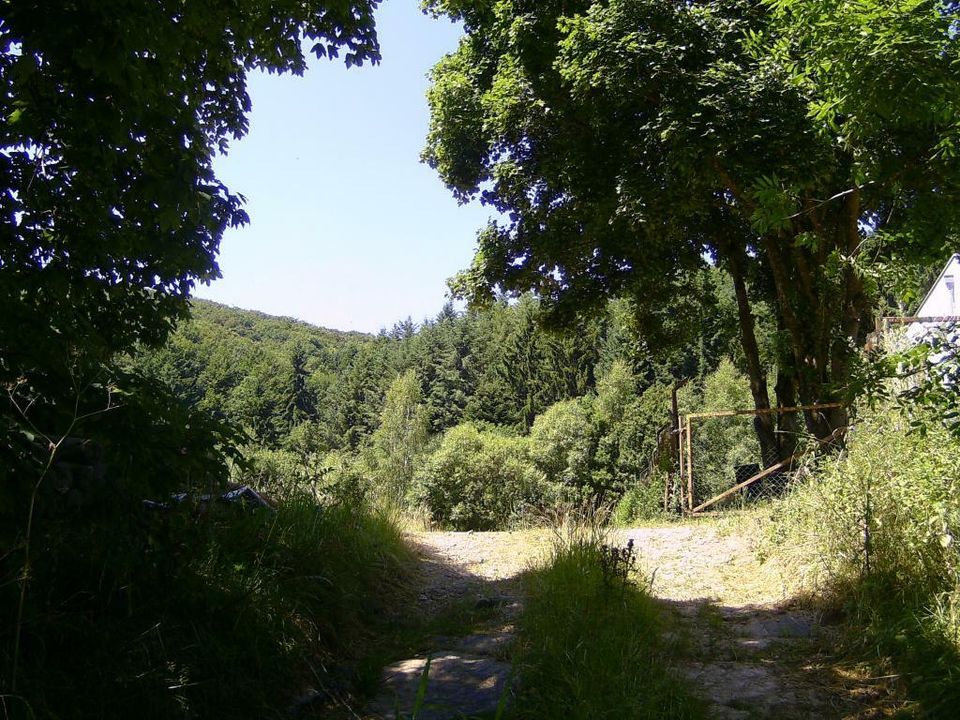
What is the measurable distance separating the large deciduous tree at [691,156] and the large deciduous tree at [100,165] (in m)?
3.19

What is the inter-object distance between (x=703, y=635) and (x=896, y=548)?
1454 mm

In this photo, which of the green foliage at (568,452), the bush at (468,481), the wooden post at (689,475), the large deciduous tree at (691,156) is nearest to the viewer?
the large deciduous tree at (691,156)

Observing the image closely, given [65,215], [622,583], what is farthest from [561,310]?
[65,215]

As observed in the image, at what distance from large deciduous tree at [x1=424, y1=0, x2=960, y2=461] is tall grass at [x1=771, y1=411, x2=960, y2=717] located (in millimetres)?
1039

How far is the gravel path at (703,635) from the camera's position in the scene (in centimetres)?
371

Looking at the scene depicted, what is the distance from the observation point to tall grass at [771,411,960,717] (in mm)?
3826

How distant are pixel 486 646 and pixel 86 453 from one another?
274 cm

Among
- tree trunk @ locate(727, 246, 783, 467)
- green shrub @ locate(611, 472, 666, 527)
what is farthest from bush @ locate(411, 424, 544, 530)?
tree trunk @ locate(727, 246, 783, 467)

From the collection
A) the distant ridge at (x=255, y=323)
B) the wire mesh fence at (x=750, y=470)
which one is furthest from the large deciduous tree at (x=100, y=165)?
the distant ridge at (x=255, y=323)

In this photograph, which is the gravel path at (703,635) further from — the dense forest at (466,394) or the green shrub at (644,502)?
the green shrub at (644,502)

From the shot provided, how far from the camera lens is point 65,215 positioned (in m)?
3.50

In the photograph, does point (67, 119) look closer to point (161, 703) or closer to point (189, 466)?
point (189, 466)

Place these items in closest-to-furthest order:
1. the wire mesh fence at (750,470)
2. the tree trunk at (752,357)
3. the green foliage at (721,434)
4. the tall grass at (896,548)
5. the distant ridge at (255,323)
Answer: the tall grass at (896,548), the wire mesh fence at (750,470), the tree trunk at (752,357), the green foliage at (721,434), the distant ridge at (255,323)

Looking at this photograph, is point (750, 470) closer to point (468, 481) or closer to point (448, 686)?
point (448, 686)
